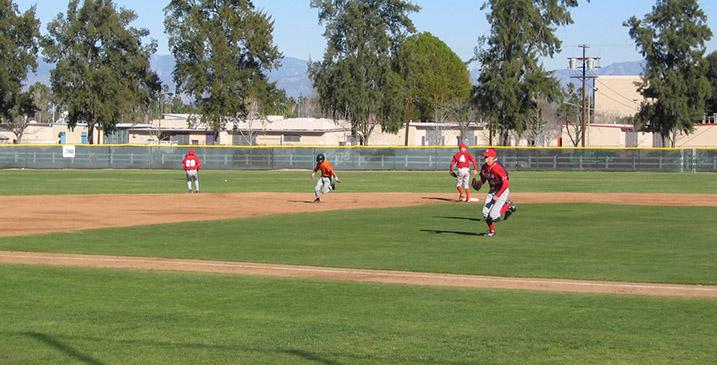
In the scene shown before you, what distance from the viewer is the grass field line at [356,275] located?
14172 mm

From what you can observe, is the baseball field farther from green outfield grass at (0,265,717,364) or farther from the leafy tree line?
the leafy tree line

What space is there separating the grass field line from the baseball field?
0.15 feet

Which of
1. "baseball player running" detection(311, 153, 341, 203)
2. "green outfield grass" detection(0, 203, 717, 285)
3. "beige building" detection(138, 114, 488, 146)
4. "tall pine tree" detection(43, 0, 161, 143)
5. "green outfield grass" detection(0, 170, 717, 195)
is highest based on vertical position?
"tall pine tree" detection(43, 0, 161, 143)

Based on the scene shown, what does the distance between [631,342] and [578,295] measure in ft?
11.7

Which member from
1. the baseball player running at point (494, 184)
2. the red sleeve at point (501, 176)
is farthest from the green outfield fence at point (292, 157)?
the red sleeve at point (501, 176)

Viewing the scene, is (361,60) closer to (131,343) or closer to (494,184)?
(494,184)

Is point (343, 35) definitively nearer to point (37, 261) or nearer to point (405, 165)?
point (405, 165)

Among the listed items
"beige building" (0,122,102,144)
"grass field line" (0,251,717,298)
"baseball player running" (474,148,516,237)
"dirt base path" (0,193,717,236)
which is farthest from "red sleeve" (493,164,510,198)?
"beige building" (0,122,102,144)

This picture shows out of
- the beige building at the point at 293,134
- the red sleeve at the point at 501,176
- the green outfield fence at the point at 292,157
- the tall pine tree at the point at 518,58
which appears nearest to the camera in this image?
the red sleeve at the point at 501,176

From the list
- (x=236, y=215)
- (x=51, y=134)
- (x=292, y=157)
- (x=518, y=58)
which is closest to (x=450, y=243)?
(x=236, y=215)

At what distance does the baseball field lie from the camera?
9.69 metres

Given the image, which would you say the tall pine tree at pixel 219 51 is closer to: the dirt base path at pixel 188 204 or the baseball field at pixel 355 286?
the dirt base path at pixel 188 204

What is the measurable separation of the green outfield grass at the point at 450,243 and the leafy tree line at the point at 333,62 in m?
52.7

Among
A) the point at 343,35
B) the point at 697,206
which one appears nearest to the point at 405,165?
the point at 343,35
